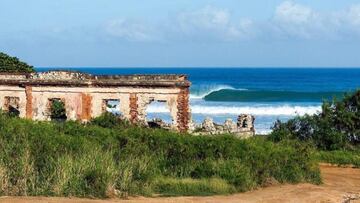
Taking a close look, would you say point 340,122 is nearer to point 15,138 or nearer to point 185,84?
point 185,84

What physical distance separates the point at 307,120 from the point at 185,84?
559cm

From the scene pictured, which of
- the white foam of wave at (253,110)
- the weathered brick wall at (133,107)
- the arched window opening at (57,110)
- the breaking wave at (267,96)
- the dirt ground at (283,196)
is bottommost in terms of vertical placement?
the white foam of wave at (253,110)

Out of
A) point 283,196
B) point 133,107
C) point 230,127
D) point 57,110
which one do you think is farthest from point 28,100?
point 283,196

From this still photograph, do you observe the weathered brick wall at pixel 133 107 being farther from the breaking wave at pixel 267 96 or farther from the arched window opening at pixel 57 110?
the breaking wave at pixel 267 96

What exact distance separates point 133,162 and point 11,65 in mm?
26821

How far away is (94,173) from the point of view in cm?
1438

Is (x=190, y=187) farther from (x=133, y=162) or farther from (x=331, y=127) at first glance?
(x=331, y=127)

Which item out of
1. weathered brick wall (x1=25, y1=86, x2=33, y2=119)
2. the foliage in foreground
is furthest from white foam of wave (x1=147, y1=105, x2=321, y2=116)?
Answer: the foliage in foreground

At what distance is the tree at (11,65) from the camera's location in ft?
132

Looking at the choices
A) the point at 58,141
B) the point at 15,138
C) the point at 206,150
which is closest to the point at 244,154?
the point at 206,150

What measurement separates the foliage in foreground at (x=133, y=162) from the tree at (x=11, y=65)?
2195cm

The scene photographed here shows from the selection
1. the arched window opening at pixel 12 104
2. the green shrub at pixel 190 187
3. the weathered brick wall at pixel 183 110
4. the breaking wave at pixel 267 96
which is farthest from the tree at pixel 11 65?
the breaking wave at pixel 267 96

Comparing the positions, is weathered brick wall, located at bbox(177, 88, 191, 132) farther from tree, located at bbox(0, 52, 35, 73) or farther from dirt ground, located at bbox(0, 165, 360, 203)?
tree, located at bbox(0, 52, 35, 73)

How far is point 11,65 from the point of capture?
4094 cm
